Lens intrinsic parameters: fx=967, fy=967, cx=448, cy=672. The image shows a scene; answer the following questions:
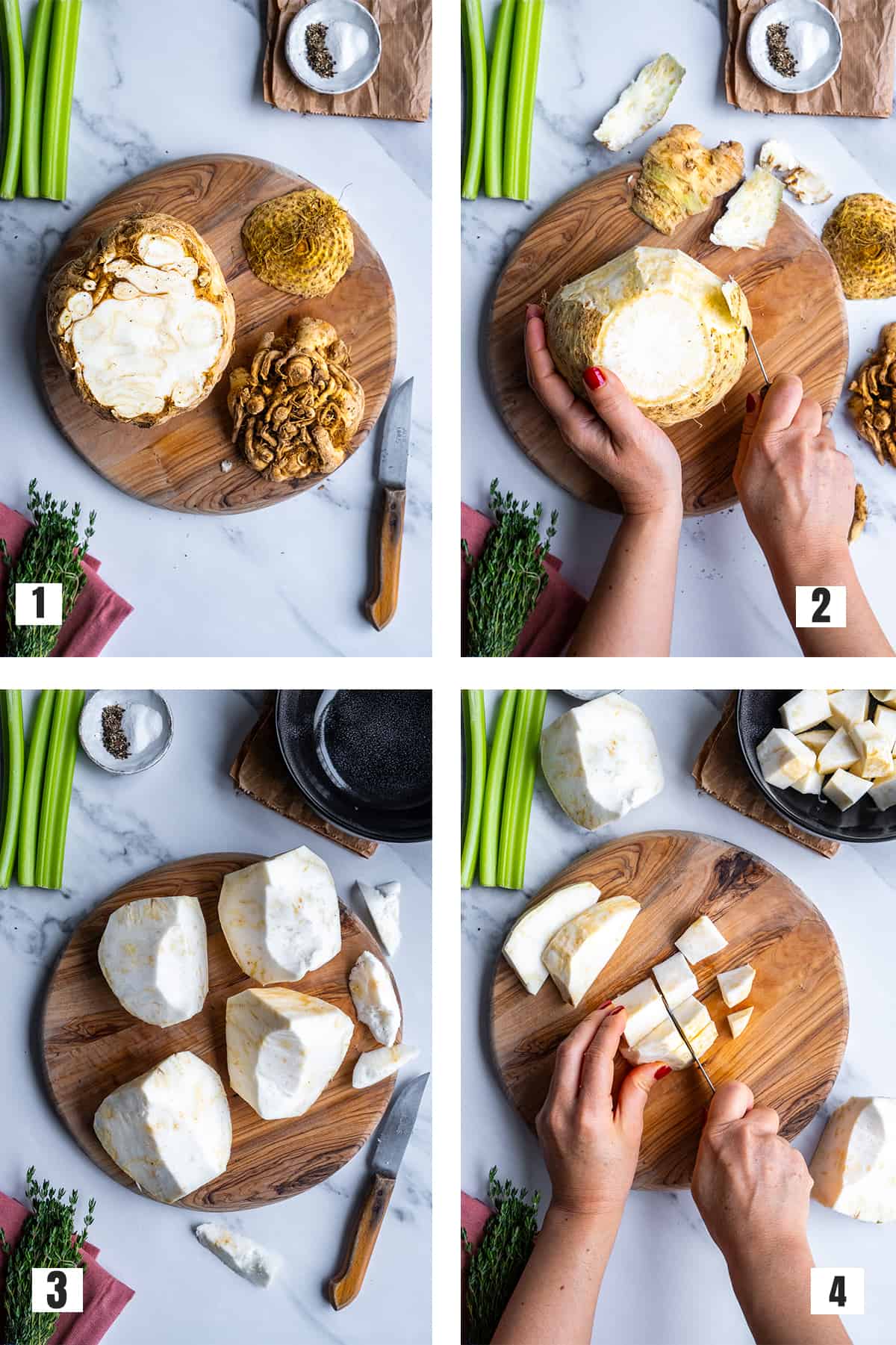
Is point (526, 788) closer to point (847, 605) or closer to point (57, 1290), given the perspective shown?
point (847, 605)

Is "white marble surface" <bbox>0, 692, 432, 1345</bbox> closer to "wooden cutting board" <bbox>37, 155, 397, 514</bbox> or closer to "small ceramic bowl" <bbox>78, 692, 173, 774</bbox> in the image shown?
"small ceramic bowl" <bbox>78, 692, 173, 774</bbox>

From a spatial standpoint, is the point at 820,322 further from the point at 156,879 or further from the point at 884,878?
the point at 156,879

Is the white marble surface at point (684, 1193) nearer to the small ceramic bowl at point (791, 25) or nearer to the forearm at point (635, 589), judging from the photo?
the forearm at point (635, 589)

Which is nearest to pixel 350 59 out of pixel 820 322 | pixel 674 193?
pixel 674 193

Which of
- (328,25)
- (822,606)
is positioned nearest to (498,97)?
(328,25)

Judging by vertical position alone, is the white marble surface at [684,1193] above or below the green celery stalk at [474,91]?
below

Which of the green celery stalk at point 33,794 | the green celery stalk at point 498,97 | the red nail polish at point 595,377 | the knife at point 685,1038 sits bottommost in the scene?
the knife at point 685,1038

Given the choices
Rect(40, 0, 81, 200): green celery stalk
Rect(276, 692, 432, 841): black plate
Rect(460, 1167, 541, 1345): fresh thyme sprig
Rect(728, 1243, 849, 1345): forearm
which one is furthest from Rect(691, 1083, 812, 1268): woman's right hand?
Rect(40, 0, 81, 200): green celery stalk

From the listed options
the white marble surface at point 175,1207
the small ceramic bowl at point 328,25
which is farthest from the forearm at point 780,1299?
the small ceramic bowl at point 328,25
